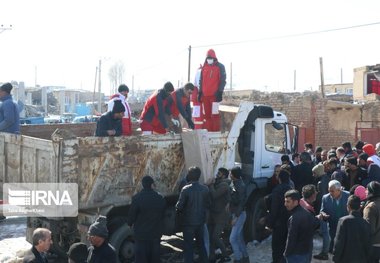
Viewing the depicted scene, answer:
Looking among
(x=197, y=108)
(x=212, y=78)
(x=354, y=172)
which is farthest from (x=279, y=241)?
(x=212, y=78)

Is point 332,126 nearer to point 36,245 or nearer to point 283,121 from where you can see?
point 283,121

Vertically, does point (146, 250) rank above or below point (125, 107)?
below

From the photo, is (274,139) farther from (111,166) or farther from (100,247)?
(100,247)

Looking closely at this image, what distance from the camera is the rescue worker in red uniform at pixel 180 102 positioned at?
8758mm

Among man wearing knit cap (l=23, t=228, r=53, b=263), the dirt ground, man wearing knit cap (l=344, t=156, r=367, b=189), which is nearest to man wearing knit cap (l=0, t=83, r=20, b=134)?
the dirt ground

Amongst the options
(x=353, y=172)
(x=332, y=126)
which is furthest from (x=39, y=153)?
(x=332, y=126)

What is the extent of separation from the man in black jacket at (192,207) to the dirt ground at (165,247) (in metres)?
1.28

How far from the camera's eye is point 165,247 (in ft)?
27.3

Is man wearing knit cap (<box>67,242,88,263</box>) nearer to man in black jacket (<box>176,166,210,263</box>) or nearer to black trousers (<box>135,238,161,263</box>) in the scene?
black trousers (<box>135,238,161,263</box>)

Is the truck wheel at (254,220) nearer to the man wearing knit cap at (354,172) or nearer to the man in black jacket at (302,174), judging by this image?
the man in black jacket at (302,174)

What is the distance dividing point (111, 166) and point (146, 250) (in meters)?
1.24

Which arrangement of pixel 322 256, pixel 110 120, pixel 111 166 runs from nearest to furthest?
pixel 111 166
pixel 110 120
pixel 322 256

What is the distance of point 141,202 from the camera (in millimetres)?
5984

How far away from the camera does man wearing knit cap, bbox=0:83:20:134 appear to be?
25.3 feet
